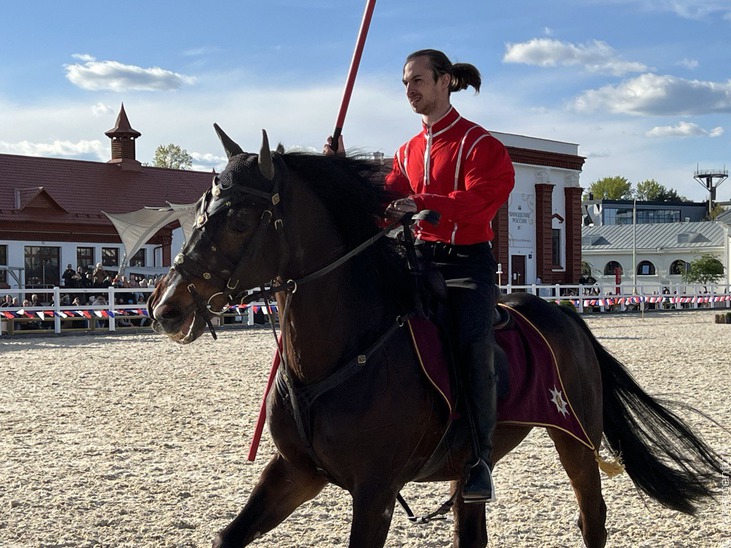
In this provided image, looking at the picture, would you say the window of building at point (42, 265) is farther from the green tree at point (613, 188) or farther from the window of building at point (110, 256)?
the green tree at point (613, 188)

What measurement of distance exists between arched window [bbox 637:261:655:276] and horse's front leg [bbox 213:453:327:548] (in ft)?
234

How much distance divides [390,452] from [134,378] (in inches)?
429

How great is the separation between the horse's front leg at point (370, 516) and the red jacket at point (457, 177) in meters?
1.33

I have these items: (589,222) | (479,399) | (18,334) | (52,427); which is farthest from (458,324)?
(589,222)

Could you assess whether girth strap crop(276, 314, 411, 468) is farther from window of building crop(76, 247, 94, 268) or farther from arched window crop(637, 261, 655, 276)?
arched window crop(637, 261, 655, 276)

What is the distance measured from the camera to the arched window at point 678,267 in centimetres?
7012

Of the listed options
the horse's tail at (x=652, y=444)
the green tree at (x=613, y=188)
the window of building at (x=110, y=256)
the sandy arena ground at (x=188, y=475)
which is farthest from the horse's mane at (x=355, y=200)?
the green tree at (x=613, y=188)

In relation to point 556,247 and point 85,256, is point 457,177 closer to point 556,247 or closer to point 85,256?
point 85,256

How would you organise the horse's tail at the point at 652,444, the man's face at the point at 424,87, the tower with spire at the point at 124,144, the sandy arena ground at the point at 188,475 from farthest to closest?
the tower with spire at the point at 124,144 → the sandy arena ground at the point at 188,475 → the horse's tail at the point at 652,444 → the man's face at the point at 424,87

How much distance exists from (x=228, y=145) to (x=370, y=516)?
1732 millimetres

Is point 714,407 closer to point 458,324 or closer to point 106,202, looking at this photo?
A: point 458,324

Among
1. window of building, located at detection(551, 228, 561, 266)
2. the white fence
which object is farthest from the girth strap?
window of building, located at detection(551, 228, 561, 266)

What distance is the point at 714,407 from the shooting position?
1097cm

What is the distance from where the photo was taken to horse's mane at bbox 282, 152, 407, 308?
169 inches
